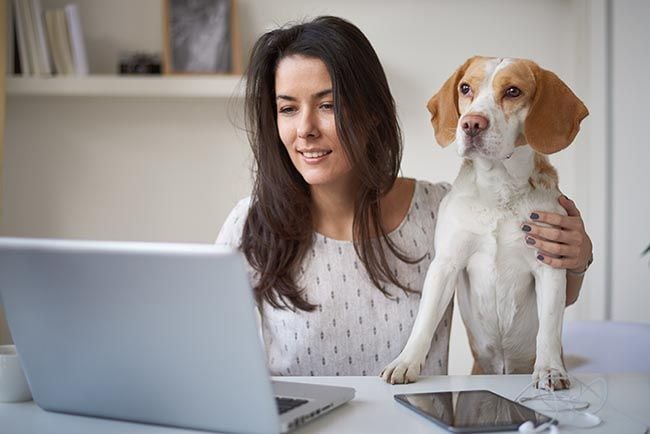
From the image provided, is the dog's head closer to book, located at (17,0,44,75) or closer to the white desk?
the white desk

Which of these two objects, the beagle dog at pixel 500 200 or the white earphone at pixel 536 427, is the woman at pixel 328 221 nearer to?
the beagle dog at pixel 500 200

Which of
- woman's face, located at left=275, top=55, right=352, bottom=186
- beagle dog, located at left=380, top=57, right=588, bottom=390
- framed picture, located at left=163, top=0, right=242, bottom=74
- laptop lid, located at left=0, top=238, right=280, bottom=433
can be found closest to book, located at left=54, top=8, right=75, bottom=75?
framed picture, located at left=163, top=0, right=242, bottom=74

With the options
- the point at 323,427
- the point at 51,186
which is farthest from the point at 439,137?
the point at 51,186

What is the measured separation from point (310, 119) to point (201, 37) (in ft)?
4.52

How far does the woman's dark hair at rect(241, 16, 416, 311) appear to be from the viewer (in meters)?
1.62

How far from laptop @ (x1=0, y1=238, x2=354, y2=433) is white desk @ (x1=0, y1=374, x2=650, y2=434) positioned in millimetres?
22

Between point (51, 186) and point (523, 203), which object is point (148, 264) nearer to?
point (523, 203)

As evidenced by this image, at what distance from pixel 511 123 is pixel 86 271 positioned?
2.80 feet

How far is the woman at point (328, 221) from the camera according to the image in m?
1.60

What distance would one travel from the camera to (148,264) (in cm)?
80

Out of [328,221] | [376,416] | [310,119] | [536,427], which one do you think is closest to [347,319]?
[328,221]

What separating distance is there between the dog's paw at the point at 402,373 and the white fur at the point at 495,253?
0.10 feet

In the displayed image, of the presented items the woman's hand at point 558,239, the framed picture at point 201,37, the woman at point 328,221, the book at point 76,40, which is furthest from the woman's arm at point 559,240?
the book at point 76,40

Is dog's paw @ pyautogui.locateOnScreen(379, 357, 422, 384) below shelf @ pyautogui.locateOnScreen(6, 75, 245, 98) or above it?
below
